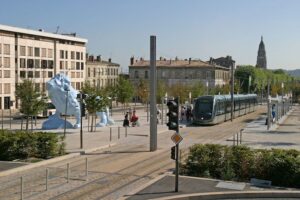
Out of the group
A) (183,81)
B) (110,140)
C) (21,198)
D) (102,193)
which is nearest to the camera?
(21,198)

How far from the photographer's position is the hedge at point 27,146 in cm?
2575

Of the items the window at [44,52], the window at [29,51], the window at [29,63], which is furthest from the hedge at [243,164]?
the window at [44,52]

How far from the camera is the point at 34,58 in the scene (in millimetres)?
88562

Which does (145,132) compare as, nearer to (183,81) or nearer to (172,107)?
(172,107)

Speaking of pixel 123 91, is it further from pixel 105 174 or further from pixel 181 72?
pixel 105 174

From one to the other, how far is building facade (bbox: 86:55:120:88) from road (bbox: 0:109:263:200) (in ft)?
283

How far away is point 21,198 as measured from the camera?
16.8m

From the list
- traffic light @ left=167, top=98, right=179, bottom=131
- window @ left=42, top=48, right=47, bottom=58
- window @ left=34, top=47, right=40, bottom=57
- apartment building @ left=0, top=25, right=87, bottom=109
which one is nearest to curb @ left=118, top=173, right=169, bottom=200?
traffic light @ left=167, top=98, right=179, bottom=131

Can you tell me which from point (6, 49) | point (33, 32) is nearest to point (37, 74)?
point (33, 32)

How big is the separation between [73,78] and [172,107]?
276 ft

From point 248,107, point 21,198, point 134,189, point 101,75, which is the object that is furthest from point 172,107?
point 101,75

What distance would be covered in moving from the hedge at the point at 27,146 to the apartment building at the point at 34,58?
45619mm

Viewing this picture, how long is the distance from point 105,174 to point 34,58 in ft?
229

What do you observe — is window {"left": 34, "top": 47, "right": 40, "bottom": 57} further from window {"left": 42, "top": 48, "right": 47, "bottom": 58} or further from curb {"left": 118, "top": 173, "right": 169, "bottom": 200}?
curb {"left": 118, "top": 173, "right": 169, "bottom": 200}
